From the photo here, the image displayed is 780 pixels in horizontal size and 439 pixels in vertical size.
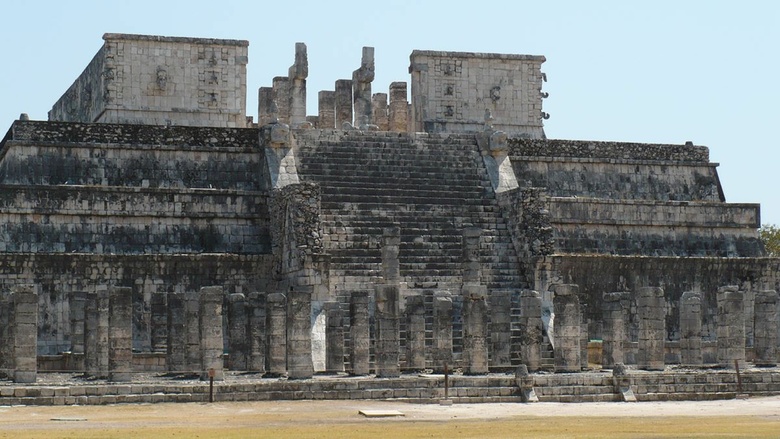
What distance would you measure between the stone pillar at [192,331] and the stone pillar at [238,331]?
0.80 meters

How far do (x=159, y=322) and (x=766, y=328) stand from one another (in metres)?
13.9

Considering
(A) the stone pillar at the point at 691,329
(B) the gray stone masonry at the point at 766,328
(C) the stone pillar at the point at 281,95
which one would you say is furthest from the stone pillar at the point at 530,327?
(C) the stone pillar at the point at 281,95

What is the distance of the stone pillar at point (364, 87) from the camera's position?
158 feet

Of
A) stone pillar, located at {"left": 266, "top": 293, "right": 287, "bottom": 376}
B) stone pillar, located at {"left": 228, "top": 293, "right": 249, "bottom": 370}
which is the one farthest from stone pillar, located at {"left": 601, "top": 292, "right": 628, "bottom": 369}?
stone pillar, located at {"left": 228, "top": 293, "right": 249, "bottom": 370}

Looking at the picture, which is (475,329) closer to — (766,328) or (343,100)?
(766,328)

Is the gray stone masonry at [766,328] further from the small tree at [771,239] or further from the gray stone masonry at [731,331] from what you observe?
the small tree at [771,239]

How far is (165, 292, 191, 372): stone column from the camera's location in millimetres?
35706

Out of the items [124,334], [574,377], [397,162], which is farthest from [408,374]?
[397,162]

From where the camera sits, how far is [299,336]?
112 ft

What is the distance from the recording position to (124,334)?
33.1m

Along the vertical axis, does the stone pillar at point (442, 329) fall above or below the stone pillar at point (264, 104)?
below

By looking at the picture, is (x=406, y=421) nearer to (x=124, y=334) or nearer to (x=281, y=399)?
(x=281, y=399)

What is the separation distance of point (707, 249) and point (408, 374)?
549 inches

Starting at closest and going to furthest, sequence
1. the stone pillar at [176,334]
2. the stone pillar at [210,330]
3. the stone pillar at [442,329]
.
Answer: the stone pillar at [210,330] → the stone pillar at [442,329] → the stone pillar at [176,334]
